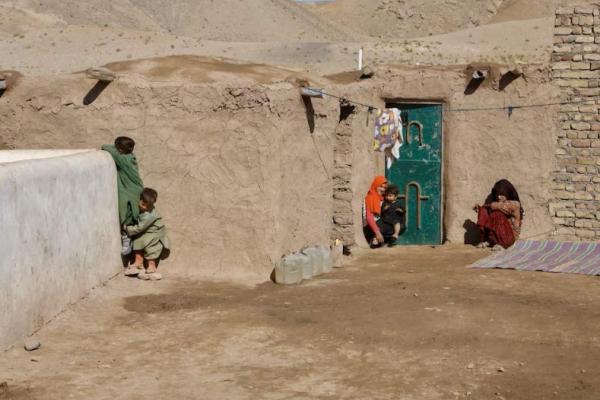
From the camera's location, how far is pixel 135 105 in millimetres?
9094

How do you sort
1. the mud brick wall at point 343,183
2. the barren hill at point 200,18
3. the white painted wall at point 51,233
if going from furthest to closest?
the barren hill at point 200,18 < the mud brick wall at point 343,183 < the white painted wall at point 51,233

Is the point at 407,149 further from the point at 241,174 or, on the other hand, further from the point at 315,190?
the point at 241,174

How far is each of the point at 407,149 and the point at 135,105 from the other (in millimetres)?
4177

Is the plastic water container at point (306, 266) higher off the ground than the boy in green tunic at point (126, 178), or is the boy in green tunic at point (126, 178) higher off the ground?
the boy in green tunic at point (126, 178)

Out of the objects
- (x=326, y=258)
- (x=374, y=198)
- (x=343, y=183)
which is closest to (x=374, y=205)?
(x=374, y=198)

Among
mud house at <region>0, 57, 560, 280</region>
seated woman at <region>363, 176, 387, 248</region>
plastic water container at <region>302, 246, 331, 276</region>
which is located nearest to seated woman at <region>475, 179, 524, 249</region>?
seated woman at <region>363, 176, 387, 248</region>

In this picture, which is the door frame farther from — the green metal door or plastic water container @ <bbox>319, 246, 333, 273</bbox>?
plastic water container @ <bbox>319, 246, 333, 273</bbox>

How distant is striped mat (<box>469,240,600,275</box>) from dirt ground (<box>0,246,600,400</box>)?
57cm

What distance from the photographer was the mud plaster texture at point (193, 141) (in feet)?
29.7

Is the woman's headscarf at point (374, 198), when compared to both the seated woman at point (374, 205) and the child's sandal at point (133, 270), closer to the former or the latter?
the seated woman at point (374, 205)

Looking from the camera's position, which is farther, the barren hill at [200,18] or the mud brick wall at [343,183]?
the barren hill at [200,18]

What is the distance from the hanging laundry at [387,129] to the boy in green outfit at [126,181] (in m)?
A: 3.70

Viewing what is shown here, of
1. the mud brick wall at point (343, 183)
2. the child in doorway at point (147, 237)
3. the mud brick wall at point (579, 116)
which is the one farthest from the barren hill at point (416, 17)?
the child in doorway at point (147, 237)

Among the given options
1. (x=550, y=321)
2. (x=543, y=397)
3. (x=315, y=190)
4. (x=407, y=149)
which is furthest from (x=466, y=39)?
(x=543, y=397)
